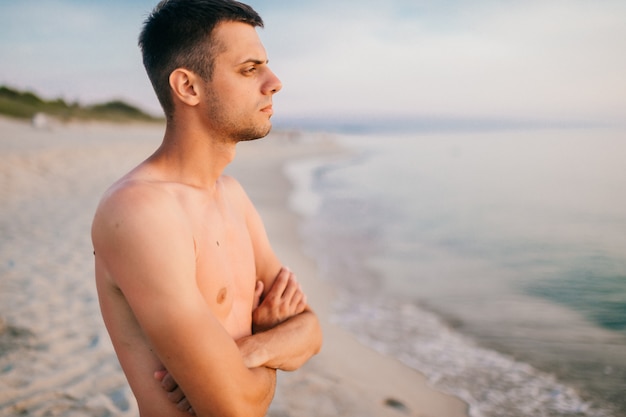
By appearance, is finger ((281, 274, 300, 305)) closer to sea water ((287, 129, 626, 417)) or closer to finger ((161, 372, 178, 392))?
finger ((161, 372, 178, 392))

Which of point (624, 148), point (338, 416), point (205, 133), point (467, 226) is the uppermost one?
point (624, 148)

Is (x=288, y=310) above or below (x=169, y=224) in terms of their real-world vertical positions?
below

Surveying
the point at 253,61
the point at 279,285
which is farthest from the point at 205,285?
the point at 253,61

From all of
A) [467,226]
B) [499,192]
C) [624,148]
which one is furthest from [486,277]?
[624,148]

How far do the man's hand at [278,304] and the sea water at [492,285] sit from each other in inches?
70.6

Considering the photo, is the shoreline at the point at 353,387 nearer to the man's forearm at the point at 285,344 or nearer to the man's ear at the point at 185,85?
the man's forearm at the point at 285,344

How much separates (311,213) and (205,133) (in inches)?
335

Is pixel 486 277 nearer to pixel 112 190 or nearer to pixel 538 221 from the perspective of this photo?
pixel 538 221

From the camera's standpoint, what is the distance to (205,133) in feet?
5.88

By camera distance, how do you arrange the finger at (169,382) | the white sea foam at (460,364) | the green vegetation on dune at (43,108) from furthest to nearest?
the green vegetation on dune at (43,108) → the white sea foam at (460,364) → the finger at (169,382)

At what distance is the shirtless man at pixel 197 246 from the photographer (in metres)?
1.44

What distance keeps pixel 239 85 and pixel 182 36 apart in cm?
25

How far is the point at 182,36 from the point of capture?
177 cm

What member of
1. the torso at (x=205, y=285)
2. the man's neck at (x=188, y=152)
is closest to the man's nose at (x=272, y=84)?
the man's neck at (x=188, y=152)
